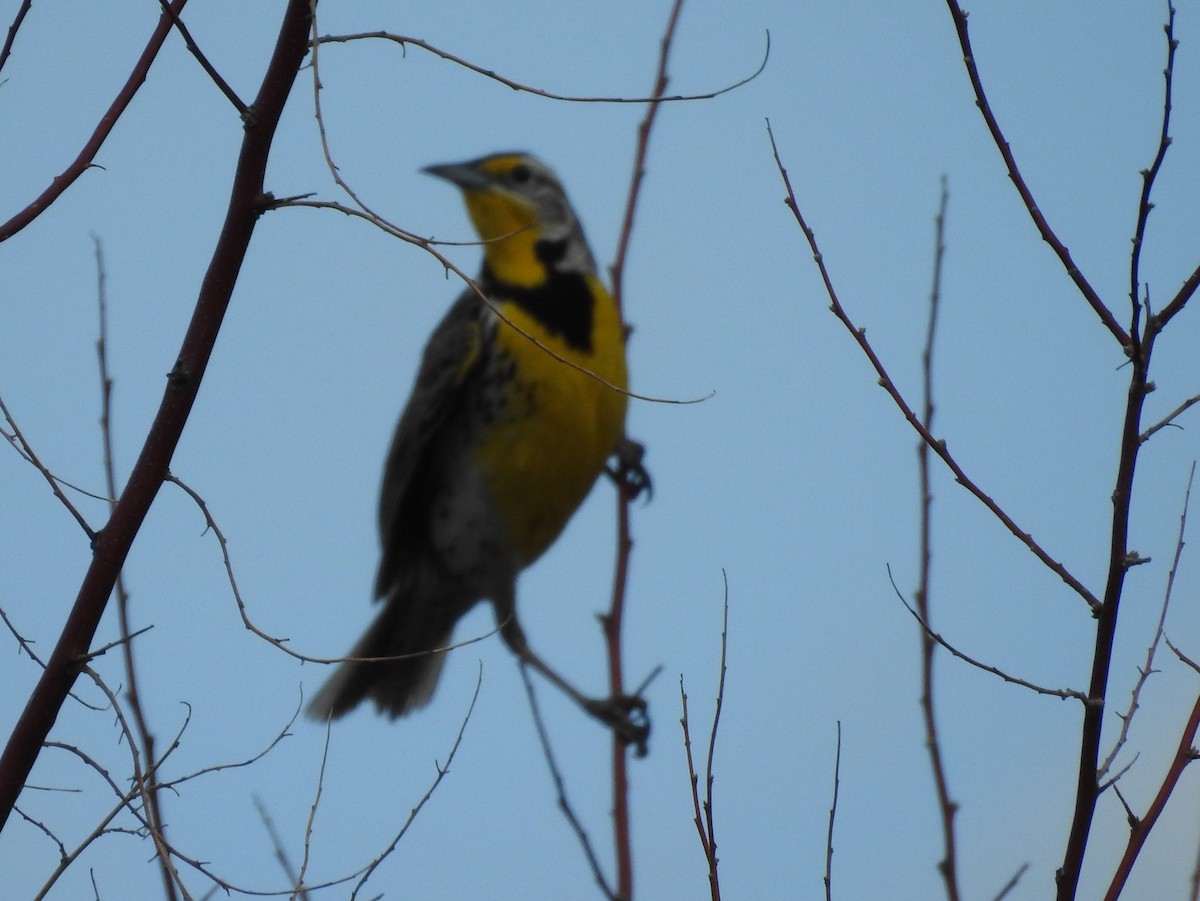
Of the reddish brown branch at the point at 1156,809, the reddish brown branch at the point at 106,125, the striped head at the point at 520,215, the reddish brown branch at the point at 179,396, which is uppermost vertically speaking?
the striped head at the point at 520,215

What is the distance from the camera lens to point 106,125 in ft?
7.90

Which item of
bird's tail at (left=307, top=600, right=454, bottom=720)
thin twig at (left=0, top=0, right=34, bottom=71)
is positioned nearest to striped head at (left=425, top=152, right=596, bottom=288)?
bird's tail at (left=307, top=600, right=454, bottom=720)

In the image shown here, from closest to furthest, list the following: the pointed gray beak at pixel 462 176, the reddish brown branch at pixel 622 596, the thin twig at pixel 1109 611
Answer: the thin twig at pixel 1109 611, the reddish brown branch at pixel 622 596, the pointed gray beak at pixel 462 176

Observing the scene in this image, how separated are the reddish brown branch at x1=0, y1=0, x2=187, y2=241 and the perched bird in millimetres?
2911

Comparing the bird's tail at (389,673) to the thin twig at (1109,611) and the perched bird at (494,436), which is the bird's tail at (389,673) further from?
the thin twig at (1109,611)

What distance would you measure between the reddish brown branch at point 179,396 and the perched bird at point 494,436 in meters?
3.21

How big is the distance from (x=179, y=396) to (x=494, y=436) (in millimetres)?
3542

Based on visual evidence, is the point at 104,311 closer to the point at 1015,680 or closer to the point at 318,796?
the point at 318,796

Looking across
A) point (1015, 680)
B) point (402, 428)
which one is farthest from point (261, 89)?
point (402, 428)

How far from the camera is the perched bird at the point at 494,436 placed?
5.49 meters

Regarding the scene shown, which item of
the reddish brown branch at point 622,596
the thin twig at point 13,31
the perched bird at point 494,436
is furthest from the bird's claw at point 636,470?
the thin twig at point 13,31

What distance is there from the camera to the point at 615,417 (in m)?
5.54

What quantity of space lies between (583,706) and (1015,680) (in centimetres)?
396

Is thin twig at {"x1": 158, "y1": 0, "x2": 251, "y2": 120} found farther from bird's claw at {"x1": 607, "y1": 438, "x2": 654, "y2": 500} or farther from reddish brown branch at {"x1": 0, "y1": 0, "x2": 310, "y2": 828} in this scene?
bird's claw at {"x1": 607, "y1": 438, "x2": 654, "y2": 500}
